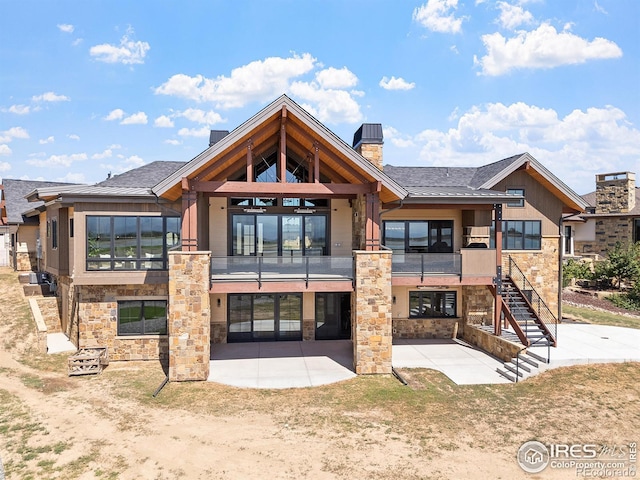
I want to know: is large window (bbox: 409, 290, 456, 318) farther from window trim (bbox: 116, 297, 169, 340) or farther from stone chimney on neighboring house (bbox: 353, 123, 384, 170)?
window trim (bbox: 116, 297, 169, 340)

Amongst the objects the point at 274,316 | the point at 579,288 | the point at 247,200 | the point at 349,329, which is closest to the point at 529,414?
the point at 349,329

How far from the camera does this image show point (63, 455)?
860cm

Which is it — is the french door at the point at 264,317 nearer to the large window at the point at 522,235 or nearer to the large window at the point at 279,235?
the large window at the point at 279,235

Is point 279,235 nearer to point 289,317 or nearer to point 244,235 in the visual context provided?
point 244,235

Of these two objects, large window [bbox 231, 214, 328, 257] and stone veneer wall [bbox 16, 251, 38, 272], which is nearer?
large window [bbox 231, 214, 328, 257]

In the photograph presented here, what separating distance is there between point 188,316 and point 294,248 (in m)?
6.08

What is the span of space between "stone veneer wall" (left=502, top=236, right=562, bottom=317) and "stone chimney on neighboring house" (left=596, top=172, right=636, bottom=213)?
659 inches

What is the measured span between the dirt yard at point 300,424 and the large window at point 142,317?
1892 millimetres

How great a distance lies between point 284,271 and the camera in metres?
14.1

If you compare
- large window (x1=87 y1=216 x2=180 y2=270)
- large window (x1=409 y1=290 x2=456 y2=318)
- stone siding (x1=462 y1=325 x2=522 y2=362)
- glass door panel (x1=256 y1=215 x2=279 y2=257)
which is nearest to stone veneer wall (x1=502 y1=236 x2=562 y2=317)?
large window (x1=409 y1=290 x2=456 y2=318)

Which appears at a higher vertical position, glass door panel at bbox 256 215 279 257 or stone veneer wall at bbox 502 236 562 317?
glass door panel at bbox 256 215 279 257

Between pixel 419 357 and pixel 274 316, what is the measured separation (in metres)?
6.54

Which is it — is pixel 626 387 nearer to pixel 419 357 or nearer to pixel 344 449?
pixel 419 357

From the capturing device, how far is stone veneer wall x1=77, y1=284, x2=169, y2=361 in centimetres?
1534
